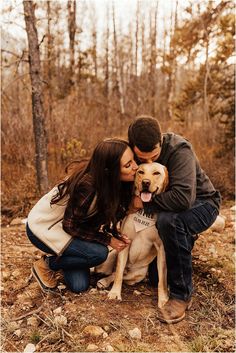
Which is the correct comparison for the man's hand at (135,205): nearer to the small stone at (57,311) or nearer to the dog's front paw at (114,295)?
the dog's front paw at (114,295)

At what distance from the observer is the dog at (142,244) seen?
2.82m

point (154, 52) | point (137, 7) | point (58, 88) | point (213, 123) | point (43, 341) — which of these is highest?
point (137, 7)

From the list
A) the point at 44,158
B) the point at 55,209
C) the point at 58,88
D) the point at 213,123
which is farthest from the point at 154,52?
the point at 55,209

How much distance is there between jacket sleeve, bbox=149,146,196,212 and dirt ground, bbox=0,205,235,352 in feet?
2.58

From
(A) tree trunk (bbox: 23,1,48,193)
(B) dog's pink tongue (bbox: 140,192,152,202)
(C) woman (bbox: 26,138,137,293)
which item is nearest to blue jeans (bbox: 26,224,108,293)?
(C) woman (bbox: 26,138,137,293)

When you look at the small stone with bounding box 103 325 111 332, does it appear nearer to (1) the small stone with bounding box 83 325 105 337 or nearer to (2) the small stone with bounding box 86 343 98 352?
(1) the small stone with bounding box 83 325 105 337

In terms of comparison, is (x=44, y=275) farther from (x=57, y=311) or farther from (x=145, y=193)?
(x=145, y=193)

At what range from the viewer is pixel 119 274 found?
10.1 feet

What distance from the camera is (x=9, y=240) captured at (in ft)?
15.1

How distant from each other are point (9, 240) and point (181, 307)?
2.48 m

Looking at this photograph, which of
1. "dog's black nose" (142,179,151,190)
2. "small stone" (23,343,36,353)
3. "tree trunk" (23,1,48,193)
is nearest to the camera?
"small stone" (23,343,36,353)

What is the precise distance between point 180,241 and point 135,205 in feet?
1.43

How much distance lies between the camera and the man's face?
9.13 feet

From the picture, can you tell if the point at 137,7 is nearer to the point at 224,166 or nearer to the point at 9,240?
the point at 224,166
